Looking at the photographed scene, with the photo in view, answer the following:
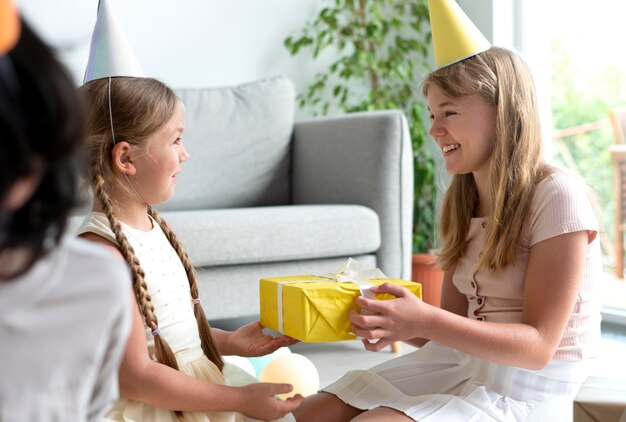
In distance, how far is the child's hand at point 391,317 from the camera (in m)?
1.22

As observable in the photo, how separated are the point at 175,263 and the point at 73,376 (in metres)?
0.75

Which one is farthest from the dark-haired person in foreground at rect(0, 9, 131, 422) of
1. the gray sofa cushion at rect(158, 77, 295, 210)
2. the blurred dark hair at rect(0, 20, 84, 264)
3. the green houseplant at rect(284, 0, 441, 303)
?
the green houseplant at rect(284, 0, 441, 303)

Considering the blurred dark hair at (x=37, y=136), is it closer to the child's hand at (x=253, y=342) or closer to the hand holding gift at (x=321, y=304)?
the hand holding gift at (x=321, y=304)

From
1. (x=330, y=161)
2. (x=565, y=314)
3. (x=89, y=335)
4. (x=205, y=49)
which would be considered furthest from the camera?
(x=205, y=49)

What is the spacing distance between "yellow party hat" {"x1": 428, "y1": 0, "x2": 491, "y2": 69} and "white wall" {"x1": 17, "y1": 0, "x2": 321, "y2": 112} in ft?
7.22

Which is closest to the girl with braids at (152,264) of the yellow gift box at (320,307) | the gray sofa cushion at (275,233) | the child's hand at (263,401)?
the child's hand at (263,401)

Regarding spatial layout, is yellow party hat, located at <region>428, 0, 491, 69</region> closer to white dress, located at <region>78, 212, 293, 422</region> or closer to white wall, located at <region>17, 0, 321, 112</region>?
white dress, located at <region>78, 212, 293, 422</region>

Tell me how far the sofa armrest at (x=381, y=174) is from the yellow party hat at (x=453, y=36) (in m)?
1.39

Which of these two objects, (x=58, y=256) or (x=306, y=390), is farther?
(x=306, y=390)

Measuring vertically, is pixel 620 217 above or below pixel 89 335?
below

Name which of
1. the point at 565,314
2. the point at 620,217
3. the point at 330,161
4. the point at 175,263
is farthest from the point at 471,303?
the point at 620,217

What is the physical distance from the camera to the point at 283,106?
11.1 ft

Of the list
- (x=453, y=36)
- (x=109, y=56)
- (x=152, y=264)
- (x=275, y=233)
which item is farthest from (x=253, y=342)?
(x=275, y=233)

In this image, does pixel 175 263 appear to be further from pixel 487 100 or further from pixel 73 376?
pixel 73 376
